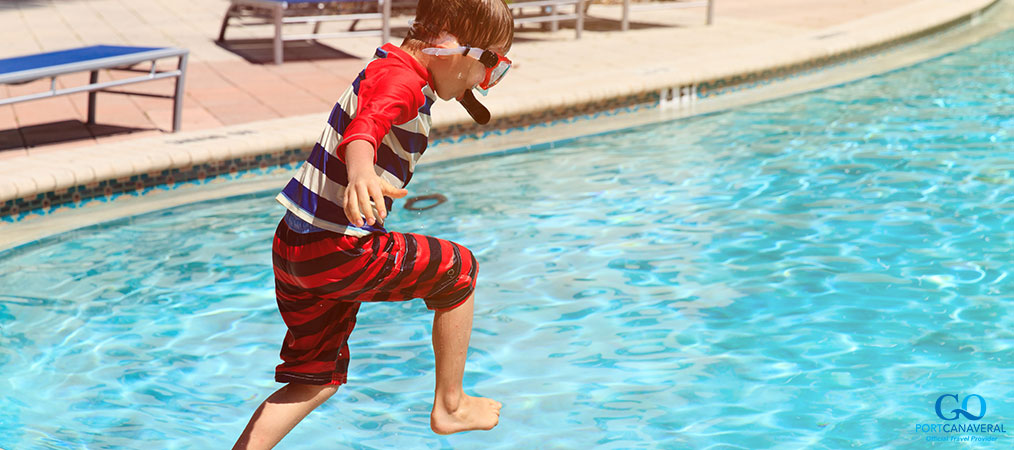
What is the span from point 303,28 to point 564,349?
8827mm

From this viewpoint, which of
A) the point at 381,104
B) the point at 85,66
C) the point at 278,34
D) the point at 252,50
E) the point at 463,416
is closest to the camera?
the point at 381,104

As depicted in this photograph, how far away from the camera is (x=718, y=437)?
3494 millimetres

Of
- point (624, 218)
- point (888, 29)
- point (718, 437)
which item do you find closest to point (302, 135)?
point (624, 218)

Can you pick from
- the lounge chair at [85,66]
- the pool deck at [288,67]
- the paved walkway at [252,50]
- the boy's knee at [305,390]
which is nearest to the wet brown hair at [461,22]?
the boy's knee at [305,390]

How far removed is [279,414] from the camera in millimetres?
2639

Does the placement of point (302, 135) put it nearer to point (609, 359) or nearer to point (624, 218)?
point (624, 218)

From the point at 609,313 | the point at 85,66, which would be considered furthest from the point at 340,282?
the point at 85,66

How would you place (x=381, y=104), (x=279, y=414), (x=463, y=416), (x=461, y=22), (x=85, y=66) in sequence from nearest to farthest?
(x=381, y=104)
(x=461, y=22)
(x=279, y=414)
(x=463, y=416)
(x=85, y=66)

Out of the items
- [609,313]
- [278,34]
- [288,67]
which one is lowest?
[609,313]

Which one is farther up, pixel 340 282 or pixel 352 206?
pixel 352 206

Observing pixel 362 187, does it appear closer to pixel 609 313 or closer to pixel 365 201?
pixel 365 201

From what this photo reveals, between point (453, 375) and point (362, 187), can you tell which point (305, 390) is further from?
point (362, 187)

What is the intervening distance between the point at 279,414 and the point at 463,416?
0.51 metres

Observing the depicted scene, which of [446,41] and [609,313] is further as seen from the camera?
[609,313]
